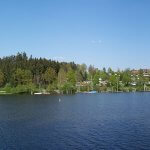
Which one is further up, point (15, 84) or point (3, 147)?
point (15, 84)

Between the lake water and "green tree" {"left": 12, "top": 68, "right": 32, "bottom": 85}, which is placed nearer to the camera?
the lake water

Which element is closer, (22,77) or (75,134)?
(75,134)

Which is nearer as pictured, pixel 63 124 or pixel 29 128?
pixel 29 128

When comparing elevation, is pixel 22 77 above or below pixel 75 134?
above

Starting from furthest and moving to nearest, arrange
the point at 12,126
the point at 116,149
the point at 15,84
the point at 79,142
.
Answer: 1. the point at 15,84
2. the point at 12,126
3. the point at 79,142
4. the point at 116,149

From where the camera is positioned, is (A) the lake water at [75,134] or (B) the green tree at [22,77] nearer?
(A) the lake water at [75,134]

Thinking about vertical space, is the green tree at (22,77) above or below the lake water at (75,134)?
above

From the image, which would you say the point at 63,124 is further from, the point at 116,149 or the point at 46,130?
the point at 116,149

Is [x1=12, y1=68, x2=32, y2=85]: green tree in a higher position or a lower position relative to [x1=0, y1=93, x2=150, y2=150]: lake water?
higher

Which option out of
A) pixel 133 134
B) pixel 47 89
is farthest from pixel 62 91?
pixel 133 134

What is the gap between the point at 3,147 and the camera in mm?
43969

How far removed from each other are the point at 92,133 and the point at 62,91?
14224 centimetres

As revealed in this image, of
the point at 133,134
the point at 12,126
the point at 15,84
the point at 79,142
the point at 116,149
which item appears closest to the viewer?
the point at 116,149

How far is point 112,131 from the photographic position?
54.0 meters
